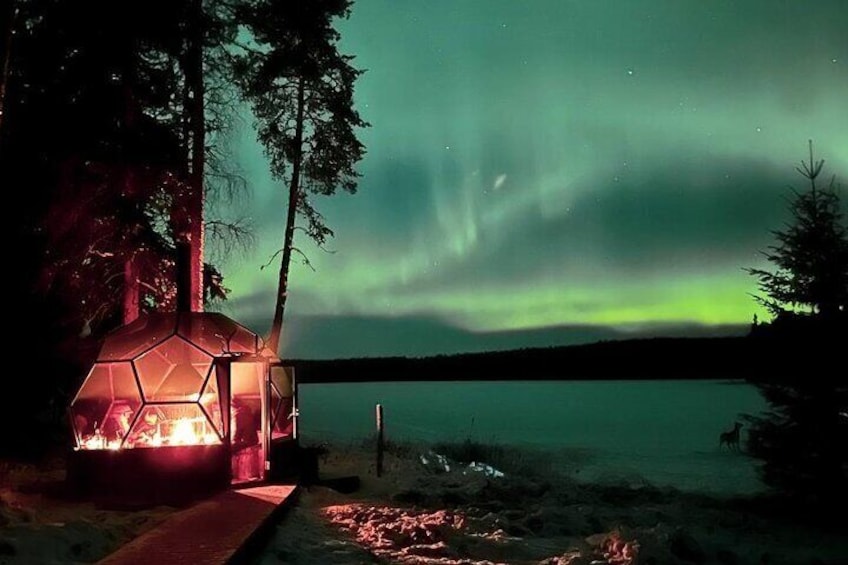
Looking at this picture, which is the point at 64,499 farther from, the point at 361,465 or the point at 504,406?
the point at 504,406

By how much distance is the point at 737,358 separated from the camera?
1267cm

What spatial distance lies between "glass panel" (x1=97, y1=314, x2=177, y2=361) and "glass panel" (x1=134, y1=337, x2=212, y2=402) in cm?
14

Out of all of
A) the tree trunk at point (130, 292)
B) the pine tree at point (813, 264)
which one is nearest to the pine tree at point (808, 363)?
the pine tree at point (813, 264)

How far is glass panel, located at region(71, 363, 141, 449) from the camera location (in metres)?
11.1

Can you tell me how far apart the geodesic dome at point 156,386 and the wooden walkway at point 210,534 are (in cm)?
141

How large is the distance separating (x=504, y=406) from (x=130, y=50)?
48756mm

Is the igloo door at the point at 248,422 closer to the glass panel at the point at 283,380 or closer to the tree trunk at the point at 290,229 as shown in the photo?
the glass panel at the point at 283,380

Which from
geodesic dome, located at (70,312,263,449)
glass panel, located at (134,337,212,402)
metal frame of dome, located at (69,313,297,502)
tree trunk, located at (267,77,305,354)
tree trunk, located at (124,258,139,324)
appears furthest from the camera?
tree trunk, located at (267,77,305,354)

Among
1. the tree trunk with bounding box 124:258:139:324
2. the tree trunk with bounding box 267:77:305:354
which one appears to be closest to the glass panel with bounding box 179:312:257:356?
the tree trunk with bounding box 124:258:139:324

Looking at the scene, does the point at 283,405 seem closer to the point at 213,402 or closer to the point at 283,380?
the point at 283,380

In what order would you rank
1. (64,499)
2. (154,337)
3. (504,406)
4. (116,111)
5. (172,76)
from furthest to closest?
(504,406) → (172,76) → (116,111) → (154,337) → (64,499)

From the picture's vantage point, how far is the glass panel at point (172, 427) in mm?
10680

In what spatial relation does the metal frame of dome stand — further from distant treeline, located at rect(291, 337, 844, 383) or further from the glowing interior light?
distant treeline, located at rect(291, 337, 844, 383)

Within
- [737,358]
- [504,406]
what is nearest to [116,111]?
[737,358]
